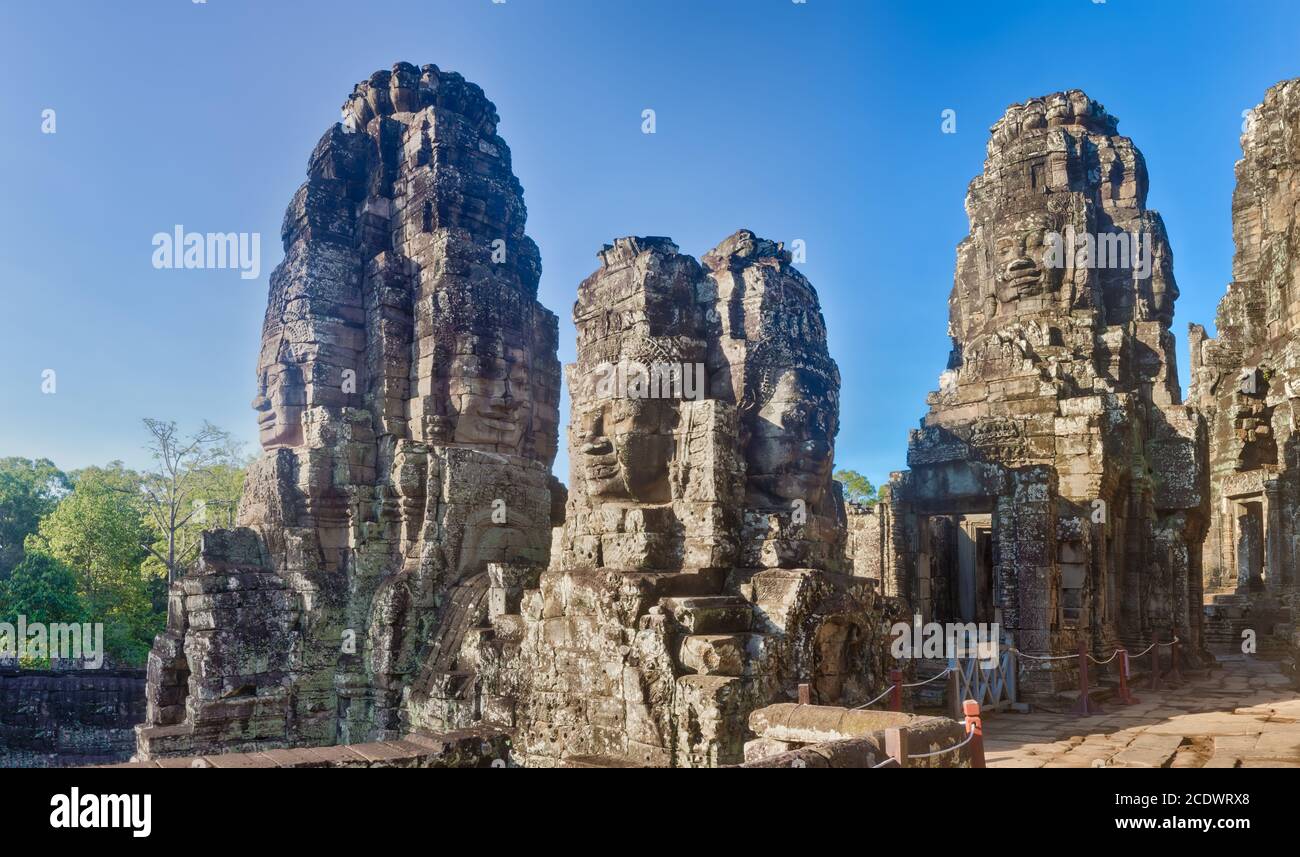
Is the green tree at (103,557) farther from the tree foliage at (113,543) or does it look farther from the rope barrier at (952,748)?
the rope barrier at (952,748)

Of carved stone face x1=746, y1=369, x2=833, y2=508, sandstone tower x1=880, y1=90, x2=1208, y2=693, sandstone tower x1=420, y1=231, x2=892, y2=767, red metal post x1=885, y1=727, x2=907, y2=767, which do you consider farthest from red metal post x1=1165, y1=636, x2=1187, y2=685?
red metal post x1=885, y1=727, x2=907, y2=767

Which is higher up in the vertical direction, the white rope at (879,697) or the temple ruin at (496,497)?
the temple ruin at (496,497)

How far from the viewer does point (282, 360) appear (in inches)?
579

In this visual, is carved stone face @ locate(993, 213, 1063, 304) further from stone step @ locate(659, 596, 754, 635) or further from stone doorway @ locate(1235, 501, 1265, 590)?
stone step @ locate(659, 596, 754, 635)

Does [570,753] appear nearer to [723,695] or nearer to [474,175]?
[723,695]

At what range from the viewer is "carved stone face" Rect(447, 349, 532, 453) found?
13953 mm

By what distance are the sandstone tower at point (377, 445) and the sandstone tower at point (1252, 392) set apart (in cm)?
1421

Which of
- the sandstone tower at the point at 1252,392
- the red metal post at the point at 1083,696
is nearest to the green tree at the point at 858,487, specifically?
the sandstone tower at the point at 1252,392

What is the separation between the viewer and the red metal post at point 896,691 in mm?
7441

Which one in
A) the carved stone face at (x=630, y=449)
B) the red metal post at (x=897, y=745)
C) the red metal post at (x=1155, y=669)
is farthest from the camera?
the red metal post at (x=1155, y=669)

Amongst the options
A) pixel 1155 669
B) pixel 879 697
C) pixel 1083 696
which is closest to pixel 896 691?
pixel 879 697

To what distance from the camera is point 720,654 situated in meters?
6.64

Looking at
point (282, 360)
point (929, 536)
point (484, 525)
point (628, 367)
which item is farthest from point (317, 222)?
point (929, 536)
